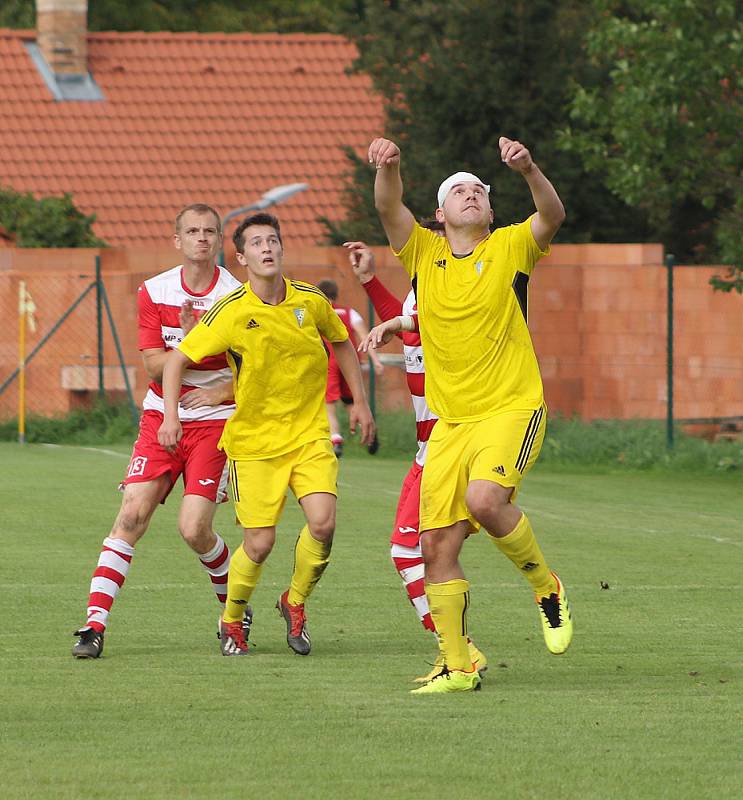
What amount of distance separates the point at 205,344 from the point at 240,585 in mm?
1133

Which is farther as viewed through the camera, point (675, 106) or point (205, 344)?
point (675, 106)

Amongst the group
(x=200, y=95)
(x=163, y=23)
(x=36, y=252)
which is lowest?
(x=36, y=252)

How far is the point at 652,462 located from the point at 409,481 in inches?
516

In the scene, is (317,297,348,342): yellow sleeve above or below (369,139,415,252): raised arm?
below

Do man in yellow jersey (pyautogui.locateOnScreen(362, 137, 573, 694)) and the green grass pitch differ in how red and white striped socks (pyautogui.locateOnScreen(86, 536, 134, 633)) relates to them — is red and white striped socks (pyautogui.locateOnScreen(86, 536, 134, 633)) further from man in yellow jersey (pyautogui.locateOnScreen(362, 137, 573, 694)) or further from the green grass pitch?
man in yellow jersey (pyautogui.locateOnScreen(362, 137, 573, 694))

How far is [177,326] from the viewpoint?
920cm

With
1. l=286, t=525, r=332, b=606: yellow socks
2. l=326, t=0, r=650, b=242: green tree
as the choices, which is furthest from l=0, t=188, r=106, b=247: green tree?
l=286, t=525, r=332, b=606: yellow socks

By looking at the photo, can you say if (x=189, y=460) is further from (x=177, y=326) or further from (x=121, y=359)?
(x=121, y=359)

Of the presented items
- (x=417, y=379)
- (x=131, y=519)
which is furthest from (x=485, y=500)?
(x=417, y=379)

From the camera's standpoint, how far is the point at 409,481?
9305mm

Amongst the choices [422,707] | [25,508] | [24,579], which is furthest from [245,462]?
[25,508]

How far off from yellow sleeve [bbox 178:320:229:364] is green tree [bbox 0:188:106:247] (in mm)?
20937

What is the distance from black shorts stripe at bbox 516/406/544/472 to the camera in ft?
25.6

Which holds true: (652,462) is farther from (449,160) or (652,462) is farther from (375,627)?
(375,627)
